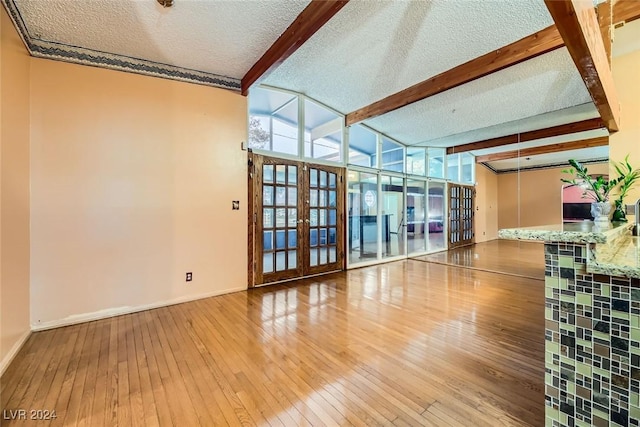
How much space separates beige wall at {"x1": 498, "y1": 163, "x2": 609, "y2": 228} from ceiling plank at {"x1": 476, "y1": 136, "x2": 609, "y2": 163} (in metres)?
0.64

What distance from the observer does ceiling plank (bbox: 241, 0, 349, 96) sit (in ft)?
7.81

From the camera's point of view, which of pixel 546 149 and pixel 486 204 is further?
pixel 486 204

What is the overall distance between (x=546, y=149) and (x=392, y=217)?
432cm

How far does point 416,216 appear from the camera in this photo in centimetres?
700

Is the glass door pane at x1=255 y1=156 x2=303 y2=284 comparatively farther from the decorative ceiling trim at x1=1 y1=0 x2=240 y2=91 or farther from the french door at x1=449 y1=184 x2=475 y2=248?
the french door at x1=449 y1=184 x2=475 y2=248

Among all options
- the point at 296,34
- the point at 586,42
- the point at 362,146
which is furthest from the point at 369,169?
the point at 586,42

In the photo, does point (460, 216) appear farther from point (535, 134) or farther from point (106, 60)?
point (106, 60)

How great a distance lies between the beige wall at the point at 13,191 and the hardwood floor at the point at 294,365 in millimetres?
257

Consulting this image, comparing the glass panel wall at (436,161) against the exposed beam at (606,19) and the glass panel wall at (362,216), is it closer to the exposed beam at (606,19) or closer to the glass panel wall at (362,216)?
the glass panel wall at (362,216)

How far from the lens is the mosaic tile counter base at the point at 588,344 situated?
43.7 inches

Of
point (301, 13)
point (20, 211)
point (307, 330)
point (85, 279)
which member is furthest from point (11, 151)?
point (307, 330)

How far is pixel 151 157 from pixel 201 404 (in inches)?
111

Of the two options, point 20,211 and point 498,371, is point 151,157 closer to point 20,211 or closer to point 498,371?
point 20,211

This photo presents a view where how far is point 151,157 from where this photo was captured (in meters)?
3.24
